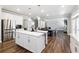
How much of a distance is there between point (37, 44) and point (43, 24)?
57 centimetres

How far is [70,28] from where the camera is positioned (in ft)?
5.70

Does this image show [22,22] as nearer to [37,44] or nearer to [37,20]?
[37,20]

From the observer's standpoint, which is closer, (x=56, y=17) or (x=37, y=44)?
(x=56, y=17)

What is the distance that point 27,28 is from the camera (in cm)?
194

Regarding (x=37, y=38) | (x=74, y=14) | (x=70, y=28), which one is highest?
(x=74, y=14)
